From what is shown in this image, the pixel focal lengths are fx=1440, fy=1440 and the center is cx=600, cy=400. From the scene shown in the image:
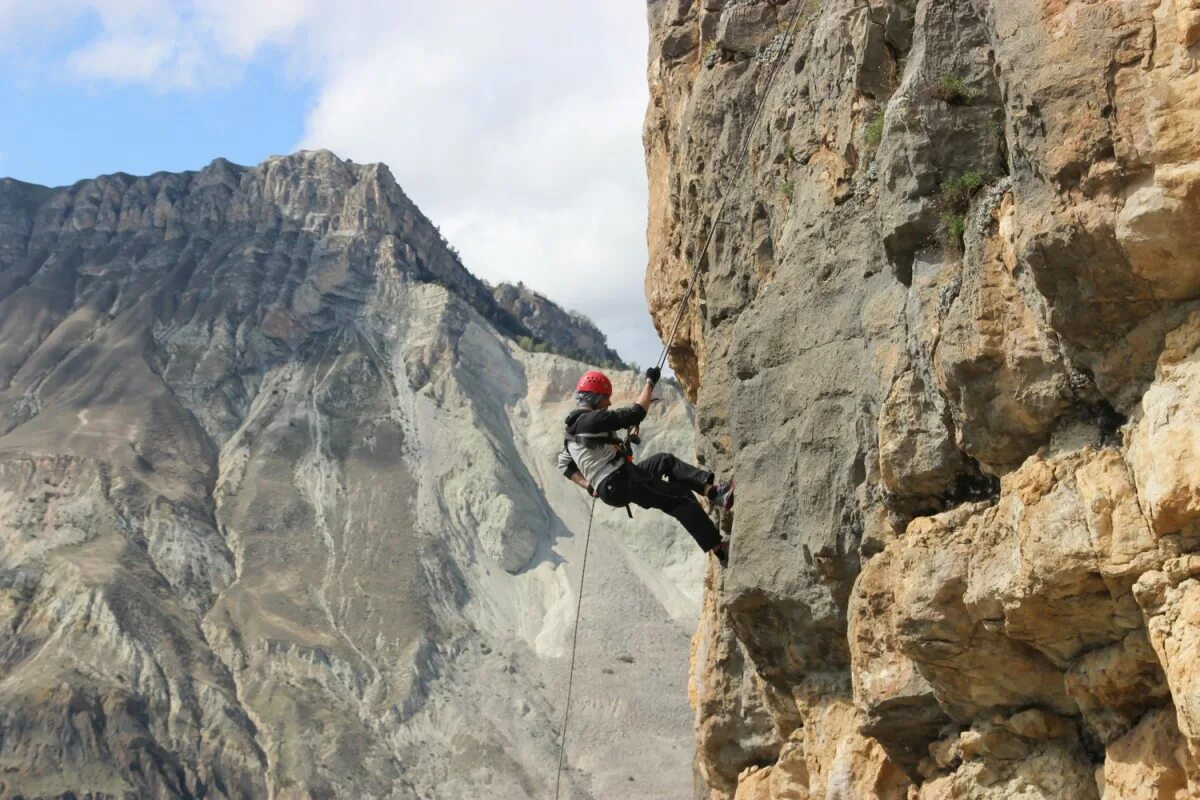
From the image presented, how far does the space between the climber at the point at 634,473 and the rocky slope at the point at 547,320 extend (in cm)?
8818

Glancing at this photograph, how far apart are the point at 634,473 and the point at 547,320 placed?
91989 mm

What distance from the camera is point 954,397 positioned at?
7.66m

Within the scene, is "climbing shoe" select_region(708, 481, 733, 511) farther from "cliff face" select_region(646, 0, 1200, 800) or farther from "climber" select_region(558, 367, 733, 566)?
"cliff face" select_region(646, 0, 1200, 800)

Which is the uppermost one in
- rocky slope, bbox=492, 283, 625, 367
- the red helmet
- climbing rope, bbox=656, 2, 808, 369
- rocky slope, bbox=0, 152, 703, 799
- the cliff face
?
rocky slope, bbox=492, 283, 625, 367

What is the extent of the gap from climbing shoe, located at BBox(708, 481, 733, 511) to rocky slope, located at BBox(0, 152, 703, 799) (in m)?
44.0

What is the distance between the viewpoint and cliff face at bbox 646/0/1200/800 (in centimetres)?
642

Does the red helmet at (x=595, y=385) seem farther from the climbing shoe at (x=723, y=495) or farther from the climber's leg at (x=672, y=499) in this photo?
the climbing shoe at (x=723, y=495)

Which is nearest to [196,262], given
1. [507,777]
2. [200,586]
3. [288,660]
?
[200,586]

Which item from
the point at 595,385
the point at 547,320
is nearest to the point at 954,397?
the point at 595,385

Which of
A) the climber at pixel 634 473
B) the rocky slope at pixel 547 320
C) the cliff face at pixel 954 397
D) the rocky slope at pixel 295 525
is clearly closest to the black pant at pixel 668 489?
the climber at pixel 634 473

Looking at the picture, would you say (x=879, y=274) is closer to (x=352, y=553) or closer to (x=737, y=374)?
(x=737, y=374)

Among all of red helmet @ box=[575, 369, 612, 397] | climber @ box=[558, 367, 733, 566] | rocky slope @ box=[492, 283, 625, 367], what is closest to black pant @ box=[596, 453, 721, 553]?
climber @ box=[558, 367, 733, 566]

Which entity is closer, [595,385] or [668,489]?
[668,489]

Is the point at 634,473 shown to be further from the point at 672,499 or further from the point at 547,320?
the point at 547,320
